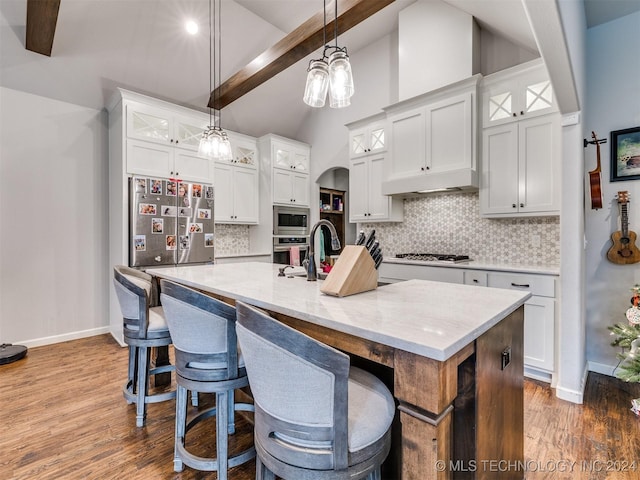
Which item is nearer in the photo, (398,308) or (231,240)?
(398,308)

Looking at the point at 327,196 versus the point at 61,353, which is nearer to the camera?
the point at 61,353

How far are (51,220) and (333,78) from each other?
3657 millimetres

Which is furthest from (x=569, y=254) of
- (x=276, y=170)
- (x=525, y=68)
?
(x=276, y=170)

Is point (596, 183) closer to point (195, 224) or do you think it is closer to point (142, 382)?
point (142, 382)

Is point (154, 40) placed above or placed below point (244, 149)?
above

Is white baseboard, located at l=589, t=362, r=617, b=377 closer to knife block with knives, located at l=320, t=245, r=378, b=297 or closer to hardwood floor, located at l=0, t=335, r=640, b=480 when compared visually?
hardwood floor, located at l=0, t=335, r=640, b=480

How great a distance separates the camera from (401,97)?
3.77 meters

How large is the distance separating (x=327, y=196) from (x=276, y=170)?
4.41ft

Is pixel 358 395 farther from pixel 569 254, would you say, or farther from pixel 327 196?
pixel 327 196

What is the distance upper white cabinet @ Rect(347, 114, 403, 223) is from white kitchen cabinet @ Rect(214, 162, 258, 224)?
1592 millimetres

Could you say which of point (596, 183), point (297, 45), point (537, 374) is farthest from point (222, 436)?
point (596, 183)

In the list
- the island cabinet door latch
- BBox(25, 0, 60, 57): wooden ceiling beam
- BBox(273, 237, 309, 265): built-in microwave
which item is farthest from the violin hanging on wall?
BBox(25, 0, 60, 57): wooden ceiling beam

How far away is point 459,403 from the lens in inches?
42.3

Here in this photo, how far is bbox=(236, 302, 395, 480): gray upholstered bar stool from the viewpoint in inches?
32.4
